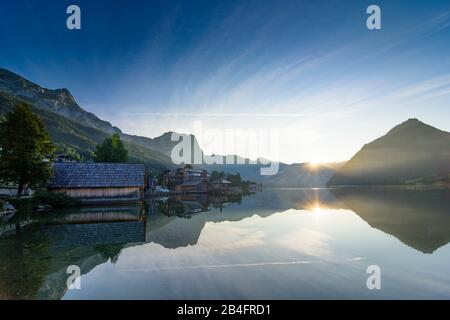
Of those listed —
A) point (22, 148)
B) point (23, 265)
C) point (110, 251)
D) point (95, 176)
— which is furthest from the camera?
point (95, 176)

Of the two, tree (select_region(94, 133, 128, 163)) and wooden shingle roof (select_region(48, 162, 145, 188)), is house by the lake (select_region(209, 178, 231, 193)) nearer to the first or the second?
tree (select_region(94, 133, 128, 163))

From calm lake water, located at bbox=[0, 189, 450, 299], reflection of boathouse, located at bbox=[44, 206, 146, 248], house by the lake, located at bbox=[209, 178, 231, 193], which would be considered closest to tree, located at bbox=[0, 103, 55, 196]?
reflection of boathouse, located at bbox=[44, 206, 146, 248]

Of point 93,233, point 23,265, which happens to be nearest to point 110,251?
point 23,265

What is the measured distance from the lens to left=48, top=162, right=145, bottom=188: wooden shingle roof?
41.7 meters

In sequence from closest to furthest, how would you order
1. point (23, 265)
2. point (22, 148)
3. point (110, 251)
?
point (23, 265) < point (110, 251) < point (22, 148)

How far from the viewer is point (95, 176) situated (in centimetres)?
4331

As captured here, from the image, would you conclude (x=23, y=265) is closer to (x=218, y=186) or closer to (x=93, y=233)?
(x=93, y=233)

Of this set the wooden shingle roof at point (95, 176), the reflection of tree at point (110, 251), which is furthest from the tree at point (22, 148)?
the reflection of tree at point (110, 251)

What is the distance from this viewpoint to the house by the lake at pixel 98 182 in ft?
136

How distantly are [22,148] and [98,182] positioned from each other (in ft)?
37.5

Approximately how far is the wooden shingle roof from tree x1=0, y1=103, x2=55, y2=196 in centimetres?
474

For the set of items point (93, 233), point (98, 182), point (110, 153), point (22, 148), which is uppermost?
point (110, 153)

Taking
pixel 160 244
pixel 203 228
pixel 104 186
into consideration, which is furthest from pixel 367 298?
pixel 104 186
